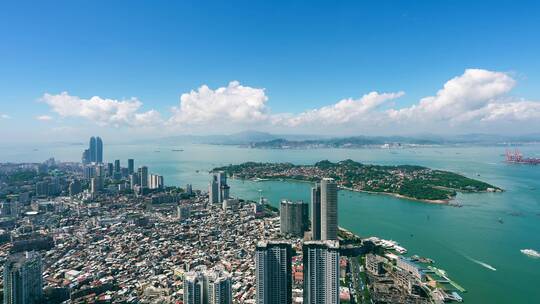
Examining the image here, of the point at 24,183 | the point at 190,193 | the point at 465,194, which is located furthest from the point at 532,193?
the point at 24,183

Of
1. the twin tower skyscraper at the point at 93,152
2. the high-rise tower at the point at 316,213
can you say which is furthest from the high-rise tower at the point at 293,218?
the twin tower skyscraper at the point at 93,152

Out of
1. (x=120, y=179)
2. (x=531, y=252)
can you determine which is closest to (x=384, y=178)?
(x=531, y=252)

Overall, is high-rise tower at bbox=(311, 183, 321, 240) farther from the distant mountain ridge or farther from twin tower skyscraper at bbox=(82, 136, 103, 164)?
the distant mountain ridge

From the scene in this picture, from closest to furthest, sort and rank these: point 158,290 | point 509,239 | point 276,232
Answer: point 158,290
point 509,239
point 276,232

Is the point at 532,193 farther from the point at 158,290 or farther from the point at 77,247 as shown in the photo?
the point at 77,247

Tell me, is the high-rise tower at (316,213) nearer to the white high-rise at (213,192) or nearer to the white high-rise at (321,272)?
the white high-rise at (321,272)
